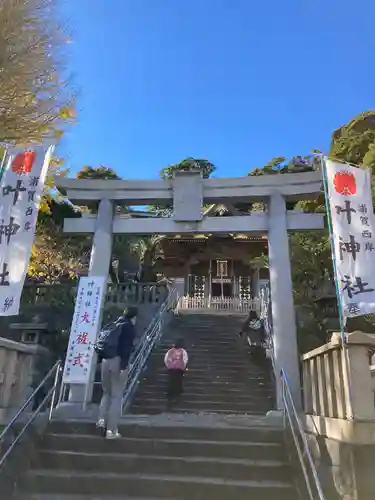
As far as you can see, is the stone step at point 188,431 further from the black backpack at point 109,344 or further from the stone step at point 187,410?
the stone step at point 187,410

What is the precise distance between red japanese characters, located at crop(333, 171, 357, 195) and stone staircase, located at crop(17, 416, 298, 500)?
3605mm

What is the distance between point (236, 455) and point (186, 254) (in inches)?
780

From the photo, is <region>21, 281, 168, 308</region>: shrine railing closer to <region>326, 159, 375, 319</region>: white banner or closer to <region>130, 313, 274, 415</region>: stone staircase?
<region>130, 313, 274, 415</region>: stone staircase

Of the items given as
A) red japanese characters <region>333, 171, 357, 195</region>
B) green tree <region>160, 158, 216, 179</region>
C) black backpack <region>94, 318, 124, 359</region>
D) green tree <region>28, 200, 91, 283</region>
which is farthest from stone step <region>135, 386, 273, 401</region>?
green tree <region>160, 158, 216, 179</region>

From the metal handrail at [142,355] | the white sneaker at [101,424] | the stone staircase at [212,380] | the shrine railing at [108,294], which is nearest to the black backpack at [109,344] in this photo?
the white sneaker at [101,424]

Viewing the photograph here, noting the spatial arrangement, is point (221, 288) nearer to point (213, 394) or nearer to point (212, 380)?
point (212, 380)

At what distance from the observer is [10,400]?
574cm

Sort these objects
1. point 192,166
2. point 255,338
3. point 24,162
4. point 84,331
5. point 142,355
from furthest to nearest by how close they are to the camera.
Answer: point 192,166 < point 255,338 < point 142,355 < point 84,331 < point 24,162

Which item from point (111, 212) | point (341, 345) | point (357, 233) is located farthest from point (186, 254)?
point (341, 345)

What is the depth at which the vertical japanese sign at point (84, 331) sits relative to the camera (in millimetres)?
7681

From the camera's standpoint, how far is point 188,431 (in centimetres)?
583

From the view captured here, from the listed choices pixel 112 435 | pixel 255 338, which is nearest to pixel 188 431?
pixel 112 435

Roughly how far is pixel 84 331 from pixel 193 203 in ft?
11.3

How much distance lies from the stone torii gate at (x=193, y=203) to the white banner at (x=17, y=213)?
189cm
